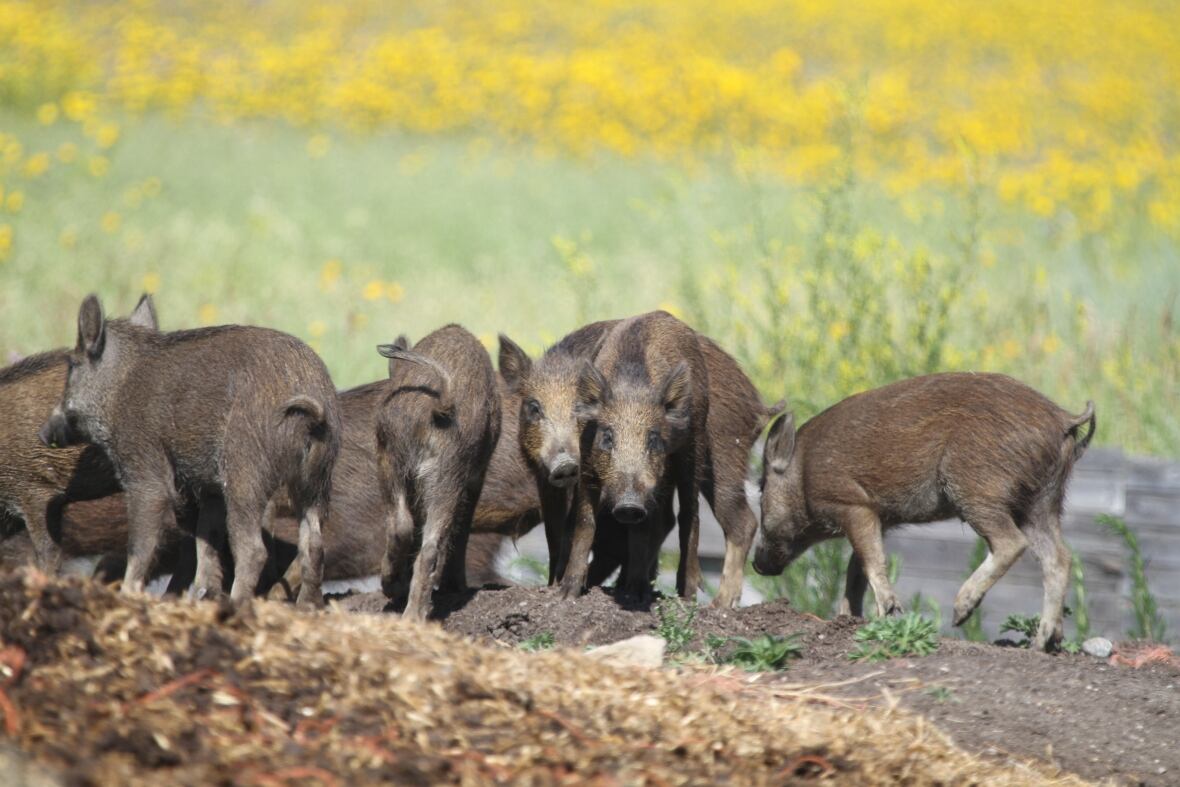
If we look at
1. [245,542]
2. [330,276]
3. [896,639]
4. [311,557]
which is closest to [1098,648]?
[896,639]

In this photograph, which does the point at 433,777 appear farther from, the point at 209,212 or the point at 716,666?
the point at 209,212

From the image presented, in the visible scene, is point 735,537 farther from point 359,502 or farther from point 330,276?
point 330,276

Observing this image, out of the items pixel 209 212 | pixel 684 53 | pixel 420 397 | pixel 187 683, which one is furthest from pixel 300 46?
pixel 187 683

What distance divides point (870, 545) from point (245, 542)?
8.87 feet

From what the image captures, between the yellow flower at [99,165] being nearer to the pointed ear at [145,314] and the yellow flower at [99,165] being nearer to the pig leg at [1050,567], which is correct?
the pointed ear at [145,314]

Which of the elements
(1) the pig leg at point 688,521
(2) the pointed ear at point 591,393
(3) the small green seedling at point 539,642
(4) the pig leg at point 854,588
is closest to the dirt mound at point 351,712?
(3) the small green seedling at point 539,642

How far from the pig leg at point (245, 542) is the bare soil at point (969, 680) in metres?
0.77

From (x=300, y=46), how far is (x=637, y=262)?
39.5 ft

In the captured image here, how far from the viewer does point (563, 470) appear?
5.89m

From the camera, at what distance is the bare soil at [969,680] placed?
4.94 meters

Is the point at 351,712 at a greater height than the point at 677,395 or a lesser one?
lesser

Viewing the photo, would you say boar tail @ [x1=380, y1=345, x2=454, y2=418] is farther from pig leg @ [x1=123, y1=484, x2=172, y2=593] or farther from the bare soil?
pig leg @ [x1=123, y1=484, x2=172, y2=593]

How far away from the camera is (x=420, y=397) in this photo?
6.10 metres

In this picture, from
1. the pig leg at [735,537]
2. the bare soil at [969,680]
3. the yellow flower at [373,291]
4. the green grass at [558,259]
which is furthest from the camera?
the yellow flower at [373,291]
